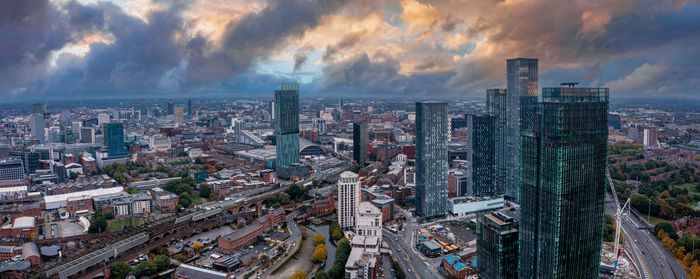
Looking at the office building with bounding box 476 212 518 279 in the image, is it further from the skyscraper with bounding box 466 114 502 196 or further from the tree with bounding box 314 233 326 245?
the skyscraper with bounding box 466 114 502 196

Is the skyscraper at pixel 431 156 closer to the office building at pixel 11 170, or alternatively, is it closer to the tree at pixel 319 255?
the tree at pixel 319 255

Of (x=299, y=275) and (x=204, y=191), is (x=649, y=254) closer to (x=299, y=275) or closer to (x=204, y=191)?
(x=299, y=275)

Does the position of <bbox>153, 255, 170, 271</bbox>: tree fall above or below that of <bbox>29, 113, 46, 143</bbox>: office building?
below

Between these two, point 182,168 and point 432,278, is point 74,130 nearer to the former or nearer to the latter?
point 182,168

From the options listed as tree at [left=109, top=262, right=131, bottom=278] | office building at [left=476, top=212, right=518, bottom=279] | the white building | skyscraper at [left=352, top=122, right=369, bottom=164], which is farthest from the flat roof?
office building at [left=476, top=212, right=518, bottom=279]

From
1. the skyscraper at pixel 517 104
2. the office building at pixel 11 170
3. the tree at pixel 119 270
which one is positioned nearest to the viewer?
the tree at pixel 119 270

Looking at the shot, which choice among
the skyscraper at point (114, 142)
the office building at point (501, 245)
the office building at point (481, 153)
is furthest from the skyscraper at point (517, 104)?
the skyscraper at point (114, 142)
